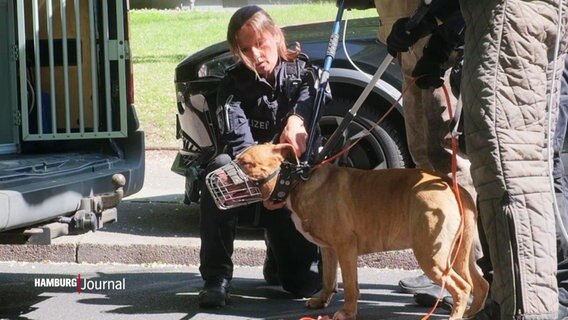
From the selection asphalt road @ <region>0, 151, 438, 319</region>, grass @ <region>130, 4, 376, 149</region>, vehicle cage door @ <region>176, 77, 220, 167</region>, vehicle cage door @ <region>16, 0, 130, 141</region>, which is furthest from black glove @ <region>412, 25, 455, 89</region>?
grass @ <region>130, 4, 376, 149</region>

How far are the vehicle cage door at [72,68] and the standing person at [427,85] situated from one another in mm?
1579

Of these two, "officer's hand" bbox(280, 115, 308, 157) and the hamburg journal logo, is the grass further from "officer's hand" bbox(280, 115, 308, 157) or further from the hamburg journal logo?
"officer's hand" bbox(280, 115, 308, 157)

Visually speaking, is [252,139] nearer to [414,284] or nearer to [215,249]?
[215,249]

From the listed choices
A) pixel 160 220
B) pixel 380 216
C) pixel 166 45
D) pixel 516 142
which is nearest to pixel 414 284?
pixel 380 216

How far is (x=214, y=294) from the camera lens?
5039 millimetres

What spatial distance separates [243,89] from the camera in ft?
16.7

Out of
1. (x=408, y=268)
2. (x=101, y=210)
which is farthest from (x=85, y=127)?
(x=408, y=268)

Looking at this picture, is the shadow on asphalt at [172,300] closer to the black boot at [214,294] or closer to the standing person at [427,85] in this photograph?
the black boot at [214,294]

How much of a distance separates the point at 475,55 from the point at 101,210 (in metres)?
2.21

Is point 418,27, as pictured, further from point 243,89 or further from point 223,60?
point 223,60

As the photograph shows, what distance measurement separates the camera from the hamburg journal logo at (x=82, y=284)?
5.65 m

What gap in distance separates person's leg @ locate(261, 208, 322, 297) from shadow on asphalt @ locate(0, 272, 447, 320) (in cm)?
10

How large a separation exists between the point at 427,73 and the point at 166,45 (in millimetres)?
12593

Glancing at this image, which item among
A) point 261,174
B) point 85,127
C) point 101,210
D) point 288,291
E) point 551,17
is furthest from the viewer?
point 85,127
